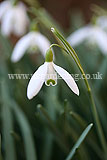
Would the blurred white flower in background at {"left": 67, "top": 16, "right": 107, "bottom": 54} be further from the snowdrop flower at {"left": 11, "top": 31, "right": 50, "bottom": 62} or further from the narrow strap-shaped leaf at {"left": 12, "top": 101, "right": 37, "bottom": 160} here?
the narrow strap-shaped leaf at {"left": 12, "top": 101, "right": 37, "bottom": 160}

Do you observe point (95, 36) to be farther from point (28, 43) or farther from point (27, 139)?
point (27, 139)

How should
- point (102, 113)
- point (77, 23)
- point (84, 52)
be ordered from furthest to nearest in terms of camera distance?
point (77, 23) < point (84, 52) < point (102, 113)

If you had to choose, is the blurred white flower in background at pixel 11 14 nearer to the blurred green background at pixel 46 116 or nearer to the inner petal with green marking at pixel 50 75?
the blurred green background at pixel 46 116

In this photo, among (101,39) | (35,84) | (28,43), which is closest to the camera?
(35,84)

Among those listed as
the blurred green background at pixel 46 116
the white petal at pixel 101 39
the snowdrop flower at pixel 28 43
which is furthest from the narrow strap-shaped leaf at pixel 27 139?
the white petal at pixel 101 39

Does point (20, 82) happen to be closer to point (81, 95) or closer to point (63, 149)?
point (81, 95)

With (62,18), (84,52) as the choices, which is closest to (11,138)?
(84,52)

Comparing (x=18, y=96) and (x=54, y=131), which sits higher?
(x=18, y=96)

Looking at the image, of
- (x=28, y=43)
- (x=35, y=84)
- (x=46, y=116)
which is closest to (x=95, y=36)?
(x=28, y=43)

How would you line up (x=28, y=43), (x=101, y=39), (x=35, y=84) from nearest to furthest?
(x=35, y=84) → (x=28, y=43) → (x=101, y=39)
